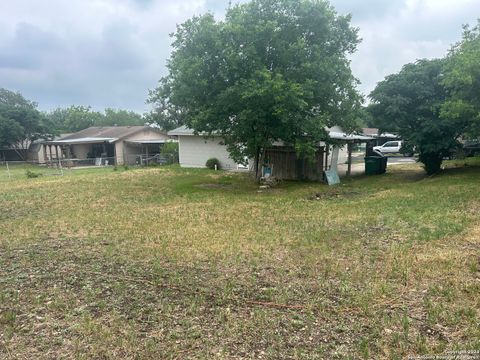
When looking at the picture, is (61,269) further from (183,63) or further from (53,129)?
(53,129)

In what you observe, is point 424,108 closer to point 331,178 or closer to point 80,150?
point 331,178

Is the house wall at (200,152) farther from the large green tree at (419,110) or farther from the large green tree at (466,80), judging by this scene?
the large green tree at (466,80)

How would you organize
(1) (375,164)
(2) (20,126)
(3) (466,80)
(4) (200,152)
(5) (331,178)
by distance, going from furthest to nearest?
1. (2) (20,126)
2. (4) (200,152)
3. (1) (375,164)
4. (5) (331,178)
5. (3) (466,80)

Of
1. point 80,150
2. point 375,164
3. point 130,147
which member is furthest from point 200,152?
point 80,150

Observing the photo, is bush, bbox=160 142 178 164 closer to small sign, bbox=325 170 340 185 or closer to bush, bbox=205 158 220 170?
bush, bbox=205 158 220 170

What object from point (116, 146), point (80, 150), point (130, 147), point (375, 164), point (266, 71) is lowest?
point (375, 164)

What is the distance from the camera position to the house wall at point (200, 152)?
920 inches

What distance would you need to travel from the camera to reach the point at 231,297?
15.1ft

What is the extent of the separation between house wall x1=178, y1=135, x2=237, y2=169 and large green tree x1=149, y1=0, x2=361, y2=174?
341 inches

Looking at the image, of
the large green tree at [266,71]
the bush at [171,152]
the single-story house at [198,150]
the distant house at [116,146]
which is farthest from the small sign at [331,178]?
the distant house at [116,146]

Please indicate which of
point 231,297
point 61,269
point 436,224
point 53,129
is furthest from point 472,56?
point 53,129

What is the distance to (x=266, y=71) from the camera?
12.6 m

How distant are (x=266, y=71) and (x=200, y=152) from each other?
12.6 meters

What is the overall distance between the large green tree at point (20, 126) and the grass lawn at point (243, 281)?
2893 cm
